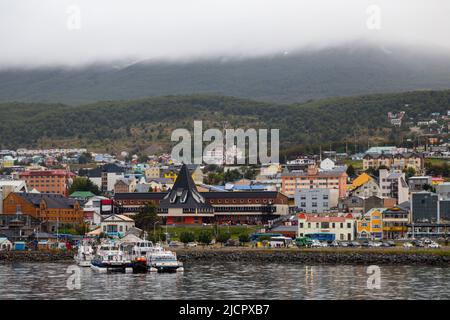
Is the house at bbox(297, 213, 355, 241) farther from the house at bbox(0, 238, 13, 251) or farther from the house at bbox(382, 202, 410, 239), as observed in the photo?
the house at bbox(0, 238, 13, 251)

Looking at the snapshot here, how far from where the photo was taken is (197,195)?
414 feet

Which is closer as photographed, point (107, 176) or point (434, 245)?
point (434, 245)

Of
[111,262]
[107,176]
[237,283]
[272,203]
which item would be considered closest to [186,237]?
[111,262]

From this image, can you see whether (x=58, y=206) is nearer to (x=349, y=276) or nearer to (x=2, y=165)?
(x=349, y=276)

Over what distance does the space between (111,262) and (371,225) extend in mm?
35804

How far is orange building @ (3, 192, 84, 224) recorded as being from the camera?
120 metres

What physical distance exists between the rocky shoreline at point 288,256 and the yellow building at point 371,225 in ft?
57.3

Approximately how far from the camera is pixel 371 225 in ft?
367

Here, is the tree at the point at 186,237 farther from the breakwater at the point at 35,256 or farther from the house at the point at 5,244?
the house at the point at 5,244

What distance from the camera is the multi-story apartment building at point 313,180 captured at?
5517 inches

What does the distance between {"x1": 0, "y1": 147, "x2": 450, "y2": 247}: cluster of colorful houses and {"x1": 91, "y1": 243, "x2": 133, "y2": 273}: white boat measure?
22.9 m

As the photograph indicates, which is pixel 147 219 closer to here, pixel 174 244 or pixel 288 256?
pixel 174 244
